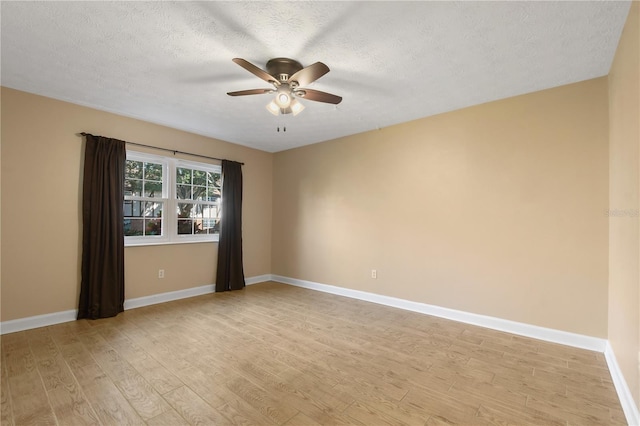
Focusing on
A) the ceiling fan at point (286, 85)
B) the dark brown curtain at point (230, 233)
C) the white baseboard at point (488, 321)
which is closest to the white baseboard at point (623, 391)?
the white baseboard at point (488, 321)

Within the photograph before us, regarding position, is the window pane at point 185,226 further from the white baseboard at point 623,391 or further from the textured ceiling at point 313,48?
the white baseboard at point 623,391

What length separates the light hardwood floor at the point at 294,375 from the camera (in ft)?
5.83

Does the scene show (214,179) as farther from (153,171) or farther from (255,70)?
(255,70)

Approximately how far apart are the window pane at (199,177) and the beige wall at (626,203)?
496 centimetres

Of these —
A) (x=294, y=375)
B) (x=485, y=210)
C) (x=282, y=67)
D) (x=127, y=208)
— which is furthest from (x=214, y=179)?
(x=485, y=210)

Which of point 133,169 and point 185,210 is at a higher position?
point 133,169

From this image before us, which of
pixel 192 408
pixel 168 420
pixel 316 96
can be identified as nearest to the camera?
pixel 168 420

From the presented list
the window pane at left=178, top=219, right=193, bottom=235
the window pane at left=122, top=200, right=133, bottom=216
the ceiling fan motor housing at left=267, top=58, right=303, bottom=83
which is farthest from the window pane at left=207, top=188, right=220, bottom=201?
the ceiling fan motor housing at left=267, top=58, right=303, bottom=83

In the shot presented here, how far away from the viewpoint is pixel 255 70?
2172 mm

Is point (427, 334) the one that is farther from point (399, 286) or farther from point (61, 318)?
point (61, 318)

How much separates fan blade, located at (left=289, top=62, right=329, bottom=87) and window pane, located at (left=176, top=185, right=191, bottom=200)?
2.96 meters

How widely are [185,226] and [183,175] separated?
818mm

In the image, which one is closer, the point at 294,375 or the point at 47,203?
the point at 294,375

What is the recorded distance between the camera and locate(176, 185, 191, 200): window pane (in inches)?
174
